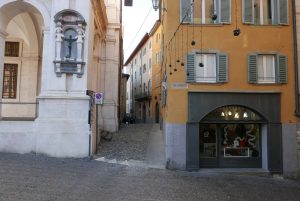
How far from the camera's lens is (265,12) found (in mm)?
15703

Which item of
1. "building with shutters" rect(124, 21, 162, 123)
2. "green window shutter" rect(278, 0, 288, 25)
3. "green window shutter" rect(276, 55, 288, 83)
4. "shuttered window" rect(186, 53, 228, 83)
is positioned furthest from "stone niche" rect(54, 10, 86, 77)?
"building with shutters" rect(124, 21, 162, 123)

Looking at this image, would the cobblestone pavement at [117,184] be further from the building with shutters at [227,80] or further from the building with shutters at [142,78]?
the building with shutters at [142,78]

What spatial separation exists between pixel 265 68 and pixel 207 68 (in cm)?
268

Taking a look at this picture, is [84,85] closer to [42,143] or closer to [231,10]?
[42,143]

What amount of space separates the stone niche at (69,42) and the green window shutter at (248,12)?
7.16 m

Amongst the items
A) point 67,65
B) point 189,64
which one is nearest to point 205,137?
point 189,64

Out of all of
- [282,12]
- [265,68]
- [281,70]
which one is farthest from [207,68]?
[282,12]

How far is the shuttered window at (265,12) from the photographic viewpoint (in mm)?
15484

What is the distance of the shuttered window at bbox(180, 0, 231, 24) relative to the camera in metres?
15.2

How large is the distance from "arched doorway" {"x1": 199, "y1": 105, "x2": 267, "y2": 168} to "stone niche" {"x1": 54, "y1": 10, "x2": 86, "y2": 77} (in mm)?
6087

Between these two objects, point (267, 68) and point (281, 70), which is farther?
point (267, 68)

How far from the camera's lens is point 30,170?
11.5m

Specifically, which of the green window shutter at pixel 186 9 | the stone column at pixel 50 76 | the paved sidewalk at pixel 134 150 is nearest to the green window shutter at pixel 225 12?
the green window shutter at pixel 186 9

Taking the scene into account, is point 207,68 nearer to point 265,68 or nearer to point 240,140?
point 265,68
